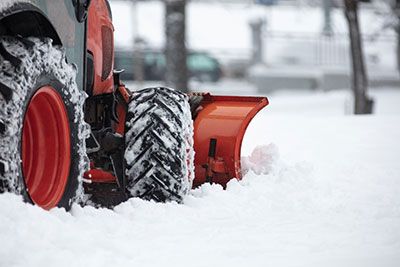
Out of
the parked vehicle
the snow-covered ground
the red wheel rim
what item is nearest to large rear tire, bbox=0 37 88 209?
the red wheel rim

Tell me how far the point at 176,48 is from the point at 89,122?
11309 mm

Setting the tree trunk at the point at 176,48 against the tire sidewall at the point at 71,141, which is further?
the tree trunk at the point at 176,48

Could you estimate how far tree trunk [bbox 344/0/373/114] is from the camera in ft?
50.9

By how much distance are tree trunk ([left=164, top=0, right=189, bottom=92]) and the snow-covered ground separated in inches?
386

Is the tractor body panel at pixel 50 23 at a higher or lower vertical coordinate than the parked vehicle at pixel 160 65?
higher

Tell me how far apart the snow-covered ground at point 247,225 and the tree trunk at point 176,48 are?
9.81m

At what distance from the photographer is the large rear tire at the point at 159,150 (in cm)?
486

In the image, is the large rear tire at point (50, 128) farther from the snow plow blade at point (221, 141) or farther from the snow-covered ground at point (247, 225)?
the snow plow blade at point (221, 141)

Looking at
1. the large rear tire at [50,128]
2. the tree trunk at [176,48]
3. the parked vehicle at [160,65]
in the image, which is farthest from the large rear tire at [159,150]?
the parked vehicle at [160,65]

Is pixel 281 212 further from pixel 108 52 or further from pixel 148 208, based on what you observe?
pixel 108 52

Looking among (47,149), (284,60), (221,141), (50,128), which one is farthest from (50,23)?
(284,60)

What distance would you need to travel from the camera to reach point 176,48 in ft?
54.2

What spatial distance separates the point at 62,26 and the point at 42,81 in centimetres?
52

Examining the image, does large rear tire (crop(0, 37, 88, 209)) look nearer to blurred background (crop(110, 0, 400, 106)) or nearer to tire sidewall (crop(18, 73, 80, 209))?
tire sidewall (crop(18, 73, 80, 209))
